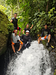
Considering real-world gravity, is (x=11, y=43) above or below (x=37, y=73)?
above

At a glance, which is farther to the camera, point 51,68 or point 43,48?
point 43,48

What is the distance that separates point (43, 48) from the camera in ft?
17.5

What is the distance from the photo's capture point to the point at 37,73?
Answer: 3.95 metres

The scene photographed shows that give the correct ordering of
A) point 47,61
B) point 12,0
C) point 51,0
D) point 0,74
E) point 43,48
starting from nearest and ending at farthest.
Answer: point 0,74 → point 47,61 → point 43,48 → point 12,0 → point 51,0

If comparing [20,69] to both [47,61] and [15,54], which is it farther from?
[47,61]

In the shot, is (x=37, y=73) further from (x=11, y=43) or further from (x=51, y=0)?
(x=51, y=0)

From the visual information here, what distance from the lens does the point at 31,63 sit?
14.3 ft

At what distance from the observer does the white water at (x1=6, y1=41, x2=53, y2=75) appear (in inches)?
158

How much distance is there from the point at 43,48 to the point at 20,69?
2271 millimetres

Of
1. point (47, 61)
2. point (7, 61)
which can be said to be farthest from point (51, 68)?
point (7, 61)

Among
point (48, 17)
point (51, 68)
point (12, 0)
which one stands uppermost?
point (12, 0)

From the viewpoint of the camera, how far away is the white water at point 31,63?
158 inches

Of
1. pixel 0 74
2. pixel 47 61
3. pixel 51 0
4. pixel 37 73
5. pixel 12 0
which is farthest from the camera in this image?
pixel 51 0

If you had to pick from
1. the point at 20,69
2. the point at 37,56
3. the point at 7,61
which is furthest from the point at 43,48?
the point at 7,61
